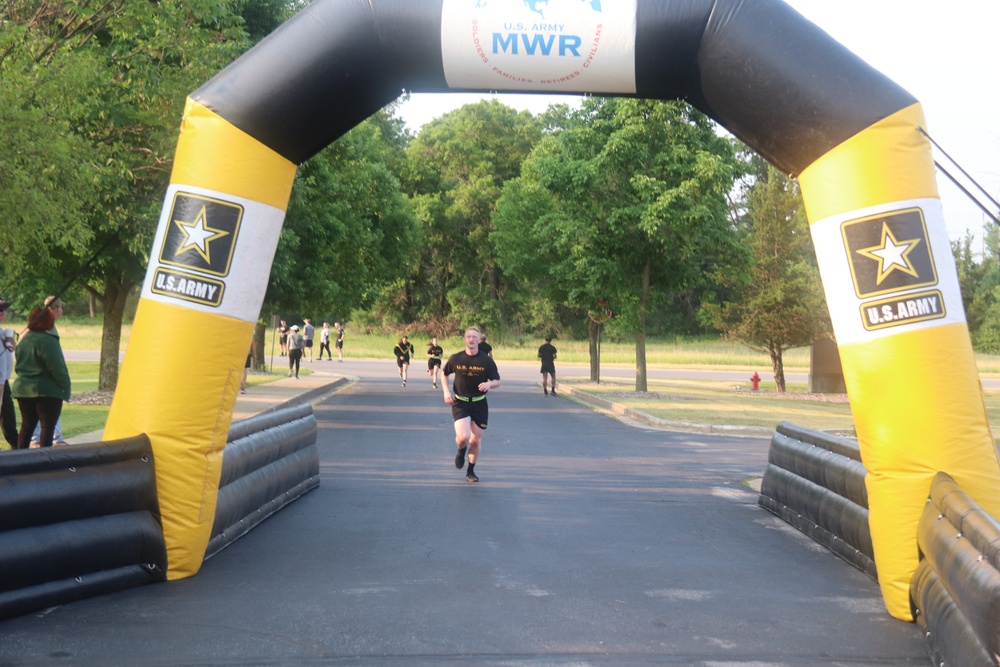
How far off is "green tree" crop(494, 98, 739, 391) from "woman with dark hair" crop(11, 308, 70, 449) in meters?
19.9

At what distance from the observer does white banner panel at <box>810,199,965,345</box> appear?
727 centimetres

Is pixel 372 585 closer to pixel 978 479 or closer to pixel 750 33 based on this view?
pixel 978 479

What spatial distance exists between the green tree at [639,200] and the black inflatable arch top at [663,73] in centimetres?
2182

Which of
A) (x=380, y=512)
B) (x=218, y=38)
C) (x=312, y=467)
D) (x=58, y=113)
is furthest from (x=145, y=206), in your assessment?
(x=380, y=512)

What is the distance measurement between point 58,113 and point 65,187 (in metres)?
0.90

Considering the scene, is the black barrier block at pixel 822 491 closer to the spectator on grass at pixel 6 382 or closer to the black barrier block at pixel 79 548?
the black barrier block at pixel 79 548

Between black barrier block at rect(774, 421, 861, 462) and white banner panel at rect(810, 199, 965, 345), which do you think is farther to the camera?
black barrier block at rect(774, 421, 861, 462)

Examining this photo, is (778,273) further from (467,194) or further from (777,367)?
(467,194)

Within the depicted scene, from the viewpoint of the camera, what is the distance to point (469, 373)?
523 inches

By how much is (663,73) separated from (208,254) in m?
3.57

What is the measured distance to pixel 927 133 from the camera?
753 centimetres

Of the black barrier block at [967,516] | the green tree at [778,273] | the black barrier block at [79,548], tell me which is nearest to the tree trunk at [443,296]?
the green tree at [778,273]

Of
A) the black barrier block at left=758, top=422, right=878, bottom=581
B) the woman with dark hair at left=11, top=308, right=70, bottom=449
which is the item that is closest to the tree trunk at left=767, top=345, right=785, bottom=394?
the black barrier block at left=758, top=422, right=878, bottom=581

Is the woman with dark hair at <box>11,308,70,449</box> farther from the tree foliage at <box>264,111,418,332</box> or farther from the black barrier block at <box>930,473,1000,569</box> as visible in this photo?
the tree foliage at <box>264,111,418,332</box>
